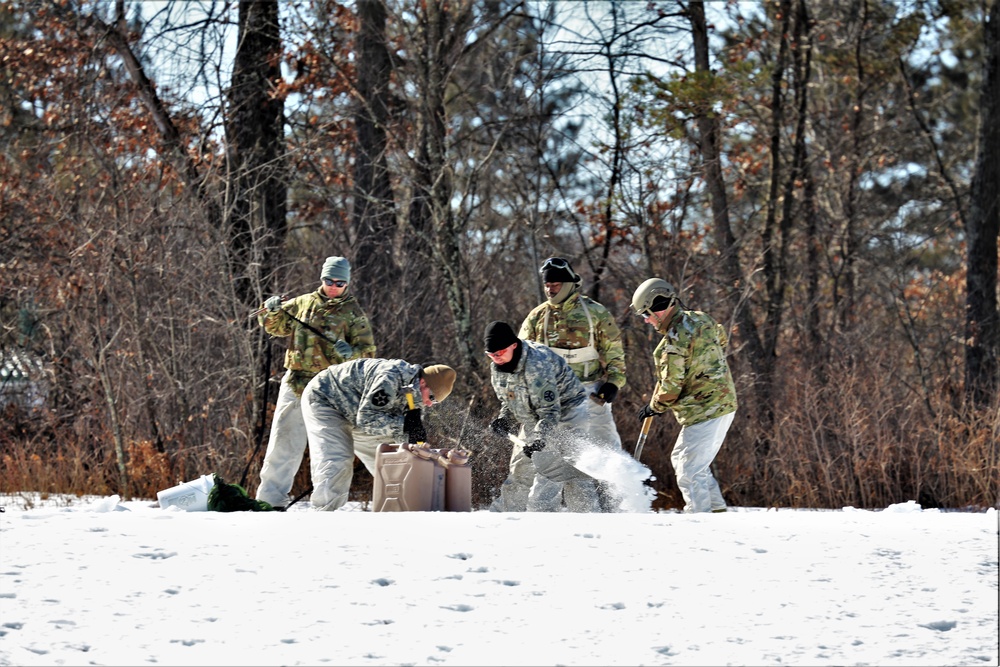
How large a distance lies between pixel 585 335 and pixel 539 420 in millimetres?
1084

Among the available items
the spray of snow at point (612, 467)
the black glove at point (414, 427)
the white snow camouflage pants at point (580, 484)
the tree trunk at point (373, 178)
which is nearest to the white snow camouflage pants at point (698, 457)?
the spray of snow at point (612, 467)

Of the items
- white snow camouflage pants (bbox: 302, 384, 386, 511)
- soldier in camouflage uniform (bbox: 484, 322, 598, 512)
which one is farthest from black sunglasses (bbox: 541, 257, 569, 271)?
white snow camouflage pants (bbox: 302, 384, 386, 511)

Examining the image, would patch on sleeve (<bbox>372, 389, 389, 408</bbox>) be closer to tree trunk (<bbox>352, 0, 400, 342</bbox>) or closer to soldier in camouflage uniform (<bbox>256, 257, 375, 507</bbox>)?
soldier in camouflage uniform (<bbox>256, 257, 375, 507</bbox>)

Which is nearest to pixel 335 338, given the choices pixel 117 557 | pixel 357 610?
pixel 117 557

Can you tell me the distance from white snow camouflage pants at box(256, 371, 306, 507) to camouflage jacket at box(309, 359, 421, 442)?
36.3 inches

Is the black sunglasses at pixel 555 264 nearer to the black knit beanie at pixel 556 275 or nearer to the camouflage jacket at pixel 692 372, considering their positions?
the black knit beanie at pixel 556 275

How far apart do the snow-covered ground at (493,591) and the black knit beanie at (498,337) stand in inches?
52.9

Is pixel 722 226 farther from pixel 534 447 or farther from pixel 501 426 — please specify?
pixel 534 447

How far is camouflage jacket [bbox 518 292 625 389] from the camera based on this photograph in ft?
32.9

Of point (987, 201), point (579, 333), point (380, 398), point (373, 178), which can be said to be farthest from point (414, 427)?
point (987, 201)

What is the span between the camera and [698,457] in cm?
948

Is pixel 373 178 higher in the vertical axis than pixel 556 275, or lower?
higher

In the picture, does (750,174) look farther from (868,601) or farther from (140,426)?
(868,601)

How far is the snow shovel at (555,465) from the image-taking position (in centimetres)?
925
